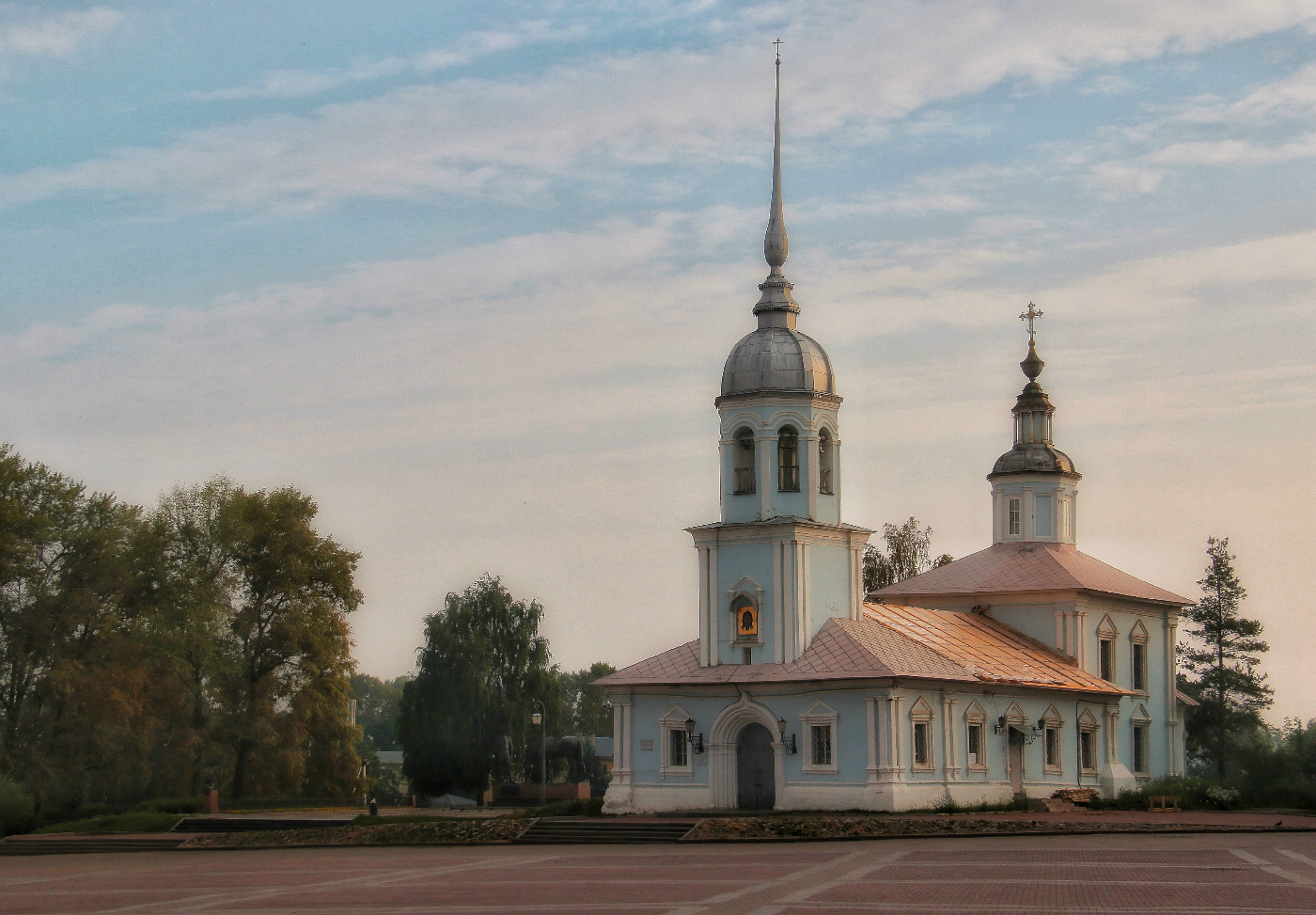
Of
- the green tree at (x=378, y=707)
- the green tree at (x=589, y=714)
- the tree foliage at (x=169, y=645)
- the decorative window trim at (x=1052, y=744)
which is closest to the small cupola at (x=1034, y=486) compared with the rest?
the decorative window trim at (x=1052, y=744)

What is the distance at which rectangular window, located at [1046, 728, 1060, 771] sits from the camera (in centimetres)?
Answer: 4441

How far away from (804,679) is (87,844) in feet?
51.1

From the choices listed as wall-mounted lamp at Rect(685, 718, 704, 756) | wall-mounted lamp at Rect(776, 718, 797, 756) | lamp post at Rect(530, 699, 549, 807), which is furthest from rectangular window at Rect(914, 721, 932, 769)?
lamp post at Rect(530, 699, 549, 807)

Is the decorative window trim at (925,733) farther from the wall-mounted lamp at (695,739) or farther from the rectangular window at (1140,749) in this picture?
the rectangular window at (1140,749)

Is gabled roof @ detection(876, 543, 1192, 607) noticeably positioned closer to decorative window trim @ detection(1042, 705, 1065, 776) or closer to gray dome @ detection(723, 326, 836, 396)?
decorative window trim @ detection(1042, 705, 1065, 776)

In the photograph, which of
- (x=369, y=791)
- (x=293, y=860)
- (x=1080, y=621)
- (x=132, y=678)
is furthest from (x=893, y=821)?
(x=369, y=791)

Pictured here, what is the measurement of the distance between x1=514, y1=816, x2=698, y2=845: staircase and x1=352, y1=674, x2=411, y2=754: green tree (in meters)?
85.3

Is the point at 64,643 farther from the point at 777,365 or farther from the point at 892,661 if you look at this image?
the point at 892,661

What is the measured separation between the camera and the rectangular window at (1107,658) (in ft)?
164

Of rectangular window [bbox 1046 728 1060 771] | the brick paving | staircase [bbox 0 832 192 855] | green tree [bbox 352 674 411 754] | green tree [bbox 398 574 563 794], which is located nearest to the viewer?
the brick paving

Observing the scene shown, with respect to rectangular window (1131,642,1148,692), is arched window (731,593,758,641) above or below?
above

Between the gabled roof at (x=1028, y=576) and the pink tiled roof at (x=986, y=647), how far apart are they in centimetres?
139

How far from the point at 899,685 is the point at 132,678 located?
23.5 metres

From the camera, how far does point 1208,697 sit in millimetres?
69938
